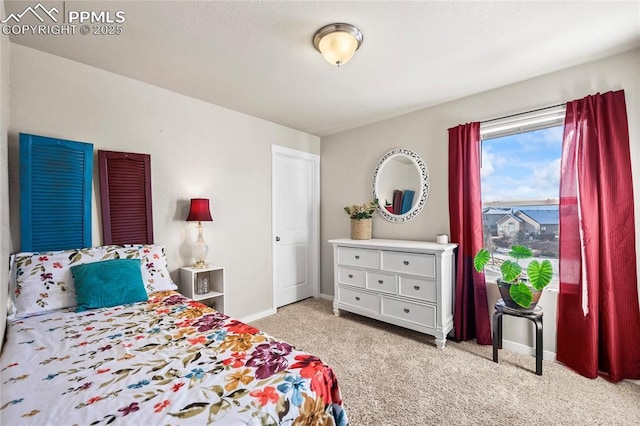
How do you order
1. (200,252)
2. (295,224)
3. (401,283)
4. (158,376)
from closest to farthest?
(158,376), (200,252), (401,283), (295,224)

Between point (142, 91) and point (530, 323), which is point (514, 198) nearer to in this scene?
point (530, 323)

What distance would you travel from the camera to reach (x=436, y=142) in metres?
3.09

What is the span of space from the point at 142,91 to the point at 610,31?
368cm

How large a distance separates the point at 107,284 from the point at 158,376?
117cm

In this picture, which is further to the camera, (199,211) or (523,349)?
(199,211)

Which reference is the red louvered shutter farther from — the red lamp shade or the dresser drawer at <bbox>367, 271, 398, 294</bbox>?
the dresser drawer at <bbox>367, 271, 398, 294</bbox>

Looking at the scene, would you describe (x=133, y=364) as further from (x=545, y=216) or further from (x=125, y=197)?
(x=545, y=216)

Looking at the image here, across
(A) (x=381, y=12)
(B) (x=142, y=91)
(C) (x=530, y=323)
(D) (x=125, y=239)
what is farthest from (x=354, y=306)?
(B) (x=142, y=91)

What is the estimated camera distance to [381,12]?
1.69 m

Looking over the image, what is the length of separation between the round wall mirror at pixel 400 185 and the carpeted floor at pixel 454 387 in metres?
1.41

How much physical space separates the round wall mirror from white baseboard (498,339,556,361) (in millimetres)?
1529

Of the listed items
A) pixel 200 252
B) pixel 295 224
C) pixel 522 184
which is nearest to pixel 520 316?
pixel 522 184

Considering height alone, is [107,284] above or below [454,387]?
above
